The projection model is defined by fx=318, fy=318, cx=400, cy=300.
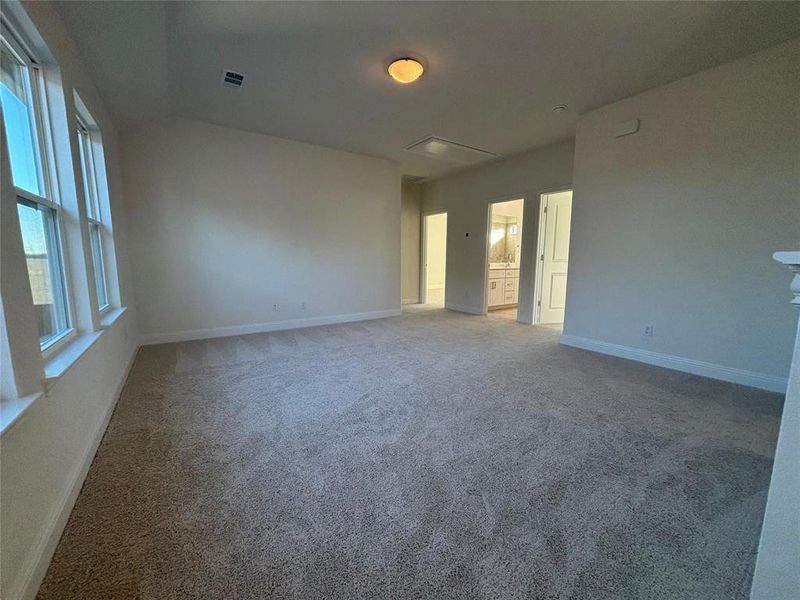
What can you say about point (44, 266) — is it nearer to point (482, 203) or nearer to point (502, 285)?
point (482, 203)

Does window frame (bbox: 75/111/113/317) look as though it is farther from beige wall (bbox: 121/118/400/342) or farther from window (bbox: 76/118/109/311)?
beige wall (bbox: 121/118/400/342)

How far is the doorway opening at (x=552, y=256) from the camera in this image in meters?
4.94

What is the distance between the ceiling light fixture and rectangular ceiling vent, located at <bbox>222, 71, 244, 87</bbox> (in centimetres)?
137

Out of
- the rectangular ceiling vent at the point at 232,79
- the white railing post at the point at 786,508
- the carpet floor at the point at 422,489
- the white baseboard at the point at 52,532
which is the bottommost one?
the carpet floor at the point at 422,489

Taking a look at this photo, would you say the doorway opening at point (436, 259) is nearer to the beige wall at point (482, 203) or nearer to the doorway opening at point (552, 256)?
the beige wall at point (482, 203)

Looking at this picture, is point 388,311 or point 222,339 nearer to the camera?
point 222,339

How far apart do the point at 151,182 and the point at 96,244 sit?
1.31m

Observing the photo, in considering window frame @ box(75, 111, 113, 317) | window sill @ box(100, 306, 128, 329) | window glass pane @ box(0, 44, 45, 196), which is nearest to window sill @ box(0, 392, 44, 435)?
window glass pane @ box(0, 44, 45, 196)

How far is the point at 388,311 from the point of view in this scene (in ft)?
19.3

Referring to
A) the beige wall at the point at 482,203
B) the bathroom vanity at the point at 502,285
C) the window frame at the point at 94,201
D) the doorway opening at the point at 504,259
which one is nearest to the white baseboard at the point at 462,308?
the beige wall at the point at 482,203

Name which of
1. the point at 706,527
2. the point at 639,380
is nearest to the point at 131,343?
the point at 706,527

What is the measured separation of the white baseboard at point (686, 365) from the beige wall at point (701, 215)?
0.01m

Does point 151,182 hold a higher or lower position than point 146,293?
higher

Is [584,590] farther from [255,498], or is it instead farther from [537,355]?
[537,355]
